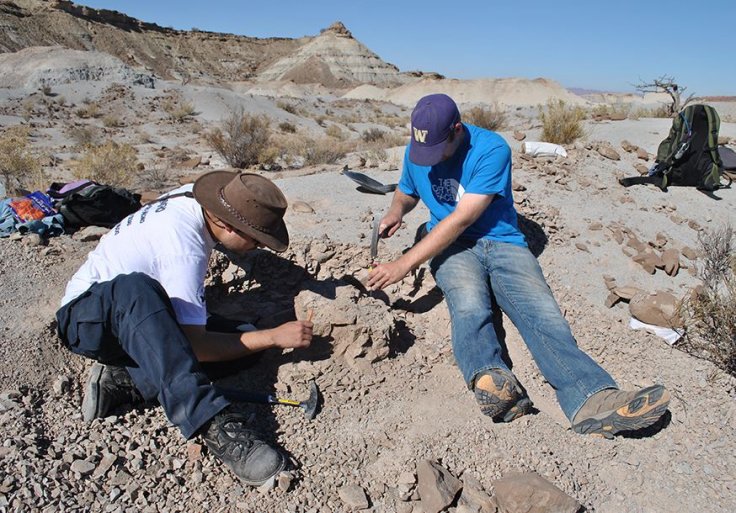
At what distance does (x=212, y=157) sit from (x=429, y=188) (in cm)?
726

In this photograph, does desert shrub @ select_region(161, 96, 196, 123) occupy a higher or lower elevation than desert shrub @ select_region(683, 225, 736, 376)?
higher

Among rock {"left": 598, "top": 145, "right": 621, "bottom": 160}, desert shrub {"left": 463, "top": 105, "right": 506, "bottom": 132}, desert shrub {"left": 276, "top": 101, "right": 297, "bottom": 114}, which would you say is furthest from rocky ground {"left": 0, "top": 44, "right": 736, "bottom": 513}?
desert shrub {"left": 276, "top": 101, "right": 297, "bottom": 114}

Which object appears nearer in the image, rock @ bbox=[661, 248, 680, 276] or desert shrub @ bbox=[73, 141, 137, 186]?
rock @ bbox=[661, 248, 680, 276]

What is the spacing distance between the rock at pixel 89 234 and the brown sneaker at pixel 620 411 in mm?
3345

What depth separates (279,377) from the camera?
2.74 meters

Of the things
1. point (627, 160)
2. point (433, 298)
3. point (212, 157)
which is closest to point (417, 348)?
point (433, 298)

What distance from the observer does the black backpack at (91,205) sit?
3771mm

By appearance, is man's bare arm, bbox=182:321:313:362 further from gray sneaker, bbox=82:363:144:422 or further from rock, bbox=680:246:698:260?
rock, bbox=680:246:698:260

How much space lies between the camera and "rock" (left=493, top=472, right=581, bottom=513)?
2.03 metres

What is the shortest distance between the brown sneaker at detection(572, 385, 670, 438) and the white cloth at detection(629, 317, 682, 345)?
3.49 feet

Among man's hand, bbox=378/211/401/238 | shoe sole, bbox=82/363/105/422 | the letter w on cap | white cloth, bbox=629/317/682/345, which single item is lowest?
shoe sole, bbox=82/363/105/422

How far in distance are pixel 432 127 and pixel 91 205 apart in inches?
103

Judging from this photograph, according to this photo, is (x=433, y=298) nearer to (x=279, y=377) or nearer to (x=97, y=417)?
(x=279, y=377)

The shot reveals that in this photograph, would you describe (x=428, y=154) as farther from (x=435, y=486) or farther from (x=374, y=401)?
(x=435, y=486)
